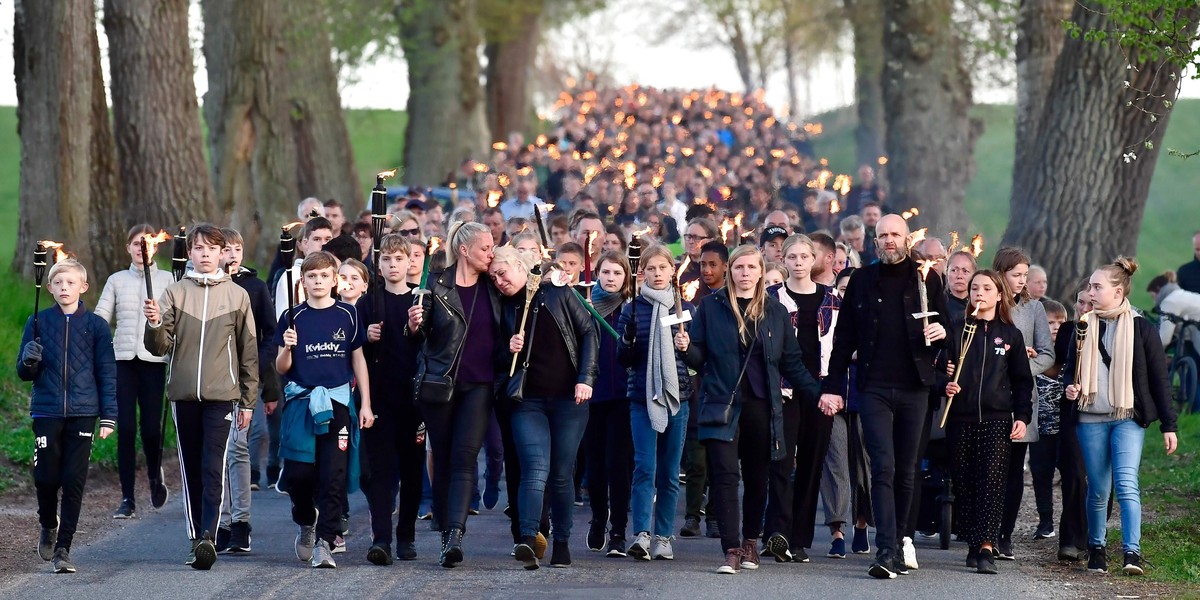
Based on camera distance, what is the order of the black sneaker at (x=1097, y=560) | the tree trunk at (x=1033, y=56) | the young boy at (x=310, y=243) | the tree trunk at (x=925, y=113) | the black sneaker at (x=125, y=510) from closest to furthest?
the black sneaker at (x=1097, y=560) < the black sneaker at (x=125, y=510) < the young boy at (x=310, y=243) < the tree trunk at (x=1033, y=56) < the tree trunk at (x=925, y=113)

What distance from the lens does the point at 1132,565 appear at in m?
10.3

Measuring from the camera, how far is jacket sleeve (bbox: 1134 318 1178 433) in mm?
10367

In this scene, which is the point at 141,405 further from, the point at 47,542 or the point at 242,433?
the point at 47,542

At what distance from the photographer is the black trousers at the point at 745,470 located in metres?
10.2

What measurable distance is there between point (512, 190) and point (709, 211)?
6.85 m

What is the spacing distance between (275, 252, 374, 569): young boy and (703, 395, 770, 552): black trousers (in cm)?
194

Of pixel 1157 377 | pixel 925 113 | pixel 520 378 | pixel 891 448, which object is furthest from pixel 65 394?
pixel 925 113

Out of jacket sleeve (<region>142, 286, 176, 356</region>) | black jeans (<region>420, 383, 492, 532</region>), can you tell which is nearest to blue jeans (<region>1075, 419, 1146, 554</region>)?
black jeans (<region>420, 383, 492, 532</region>)

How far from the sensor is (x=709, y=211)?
16781 mm

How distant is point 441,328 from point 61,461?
2.24 metres

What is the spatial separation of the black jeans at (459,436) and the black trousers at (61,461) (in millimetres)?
1916

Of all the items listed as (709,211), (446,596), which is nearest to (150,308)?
(446,596)

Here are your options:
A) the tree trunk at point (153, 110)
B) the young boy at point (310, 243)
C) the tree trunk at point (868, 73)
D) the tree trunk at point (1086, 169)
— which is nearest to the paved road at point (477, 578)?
the young boy at point (310, 243)

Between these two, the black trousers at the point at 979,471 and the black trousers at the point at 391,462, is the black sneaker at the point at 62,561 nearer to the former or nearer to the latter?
the black trousers at the point at 391,462
